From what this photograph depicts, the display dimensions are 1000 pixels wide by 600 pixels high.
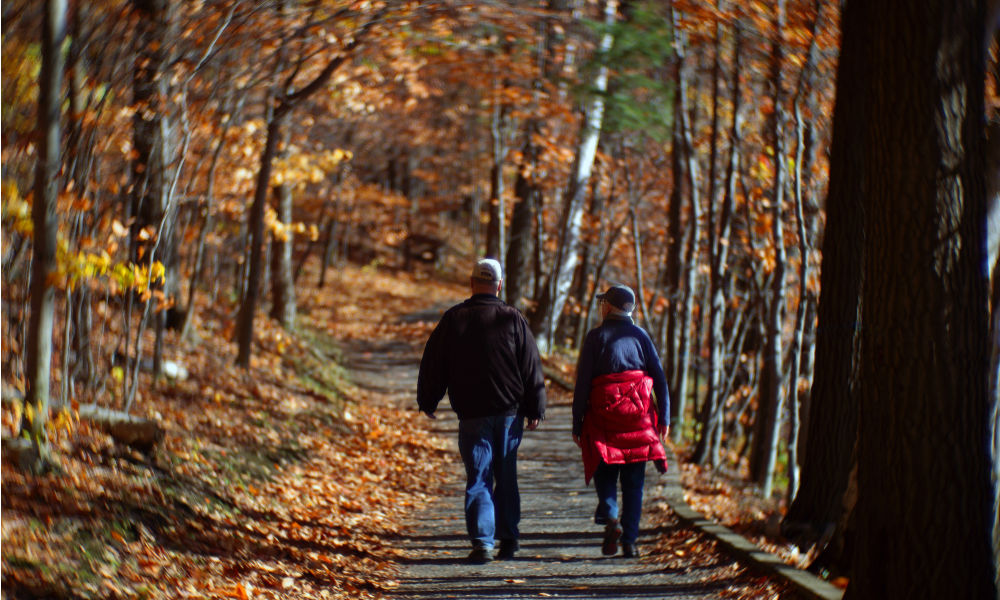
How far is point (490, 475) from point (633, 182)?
55.7ft

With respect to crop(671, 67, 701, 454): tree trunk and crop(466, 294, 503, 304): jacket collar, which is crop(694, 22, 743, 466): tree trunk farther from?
crop(466, 294, 503, 304): jacket collar

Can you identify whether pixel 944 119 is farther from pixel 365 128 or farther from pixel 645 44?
pixel 365 128

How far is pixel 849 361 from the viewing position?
7258 mm

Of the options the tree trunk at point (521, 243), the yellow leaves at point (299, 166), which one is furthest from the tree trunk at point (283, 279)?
the tree trunk at point (521, 243)

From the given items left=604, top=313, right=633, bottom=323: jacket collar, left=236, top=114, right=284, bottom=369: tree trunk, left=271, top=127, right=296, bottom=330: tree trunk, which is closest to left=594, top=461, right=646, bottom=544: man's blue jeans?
left=604, top=313, right=633, bottom=323: jacket collar

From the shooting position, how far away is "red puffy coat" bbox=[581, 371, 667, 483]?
694 centimetres

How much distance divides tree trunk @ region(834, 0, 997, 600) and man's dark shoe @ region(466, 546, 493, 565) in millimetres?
3043

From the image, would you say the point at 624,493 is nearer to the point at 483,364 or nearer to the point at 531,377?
the point at 531,377

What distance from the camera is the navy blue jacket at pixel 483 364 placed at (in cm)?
667

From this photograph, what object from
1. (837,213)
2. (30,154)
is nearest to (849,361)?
(837,213)

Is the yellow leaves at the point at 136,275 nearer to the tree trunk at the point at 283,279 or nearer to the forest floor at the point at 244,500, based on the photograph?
the forest floor at the point at 244,500

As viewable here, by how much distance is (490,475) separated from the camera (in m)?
6.85

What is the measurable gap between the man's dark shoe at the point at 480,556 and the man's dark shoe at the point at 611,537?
933mm

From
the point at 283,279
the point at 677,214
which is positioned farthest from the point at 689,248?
the point at 283,279
